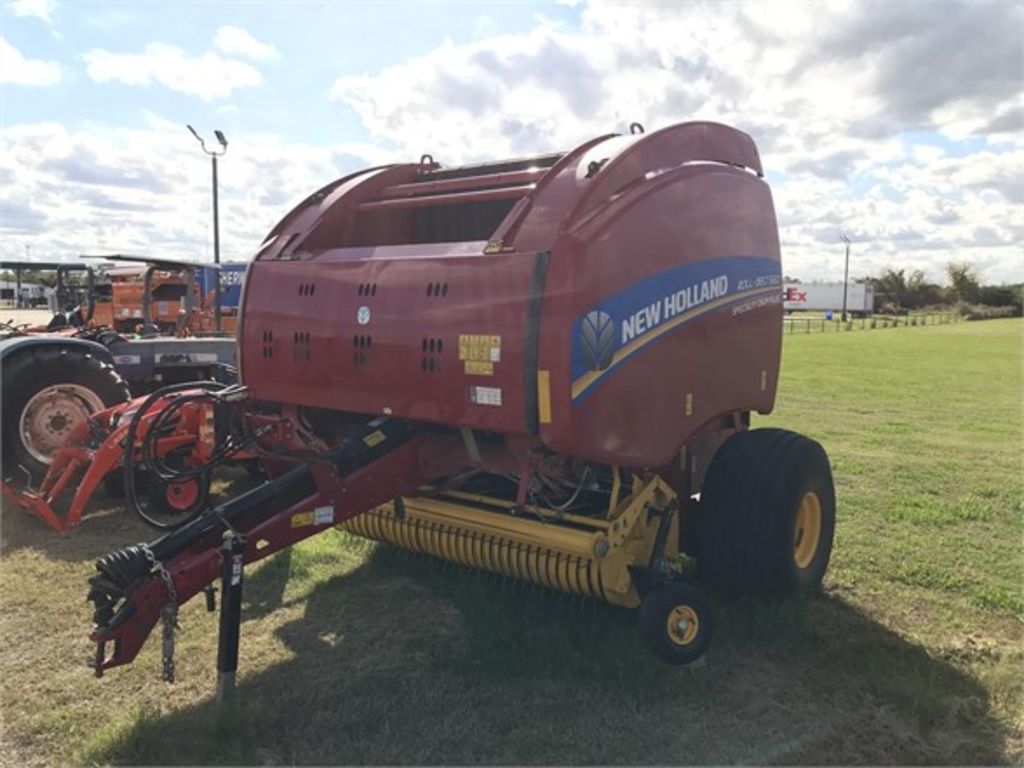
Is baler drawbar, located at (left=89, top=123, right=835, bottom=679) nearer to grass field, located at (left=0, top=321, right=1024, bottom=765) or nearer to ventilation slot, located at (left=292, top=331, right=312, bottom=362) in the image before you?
ventilation slot, located at (left=292, top=331, right=312, bottom=362)

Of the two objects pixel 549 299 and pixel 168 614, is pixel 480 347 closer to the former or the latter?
pixel 549 299

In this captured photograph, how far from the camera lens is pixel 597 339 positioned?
11.3 ft

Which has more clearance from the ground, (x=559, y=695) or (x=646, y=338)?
(x=646, y=338)

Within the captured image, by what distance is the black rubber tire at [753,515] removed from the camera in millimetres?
4336

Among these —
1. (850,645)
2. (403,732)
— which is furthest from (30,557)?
(850,645)

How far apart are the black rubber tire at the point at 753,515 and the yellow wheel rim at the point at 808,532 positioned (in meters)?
0.19

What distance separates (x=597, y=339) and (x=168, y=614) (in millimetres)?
1874

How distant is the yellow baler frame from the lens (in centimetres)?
388

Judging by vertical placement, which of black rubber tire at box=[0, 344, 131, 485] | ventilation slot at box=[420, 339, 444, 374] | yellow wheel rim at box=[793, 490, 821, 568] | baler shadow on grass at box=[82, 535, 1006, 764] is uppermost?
ventilation slot at box=[420, 339, 444, 374]

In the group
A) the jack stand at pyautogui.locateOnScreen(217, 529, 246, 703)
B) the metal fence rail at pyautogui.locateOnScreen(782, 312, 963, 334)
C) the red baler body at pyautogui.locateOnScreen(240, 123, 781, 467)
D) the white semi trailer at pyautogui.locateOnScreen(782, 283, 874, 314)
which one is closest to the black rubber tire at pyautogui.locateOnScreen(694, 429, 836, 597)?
the red baler body at pyautogui.locateOnScreen(240, 123, 781, 467)

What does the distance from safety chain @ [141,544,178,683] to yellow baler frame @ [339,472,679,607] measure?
1.46 meters

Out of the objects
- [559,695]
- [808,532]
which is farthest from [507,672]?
[808,532]

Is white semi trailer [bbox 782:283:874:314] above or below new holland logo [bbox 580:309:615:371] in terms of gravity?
above

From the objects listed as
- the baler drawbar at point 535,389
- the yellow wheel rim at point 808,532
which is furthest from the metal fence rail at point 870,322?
the baler drawbar at point 535,389
